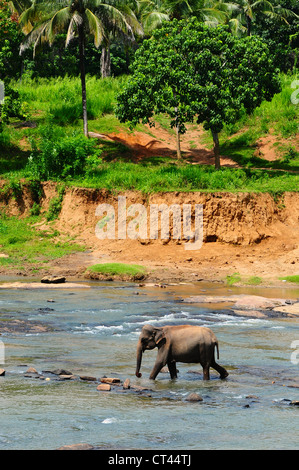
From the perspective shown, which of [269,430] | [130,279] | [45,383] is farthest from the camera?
[130,279]

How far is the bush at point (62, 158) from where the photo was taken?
3544 centimetres

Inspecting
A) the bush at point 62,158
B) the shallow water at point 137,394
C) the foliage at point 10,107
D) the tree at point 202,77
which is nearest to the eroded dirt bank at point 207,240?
the bush at point 62,158

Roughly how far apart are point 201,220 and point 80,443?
23796mm

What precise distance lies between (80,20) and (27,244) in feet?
40.7

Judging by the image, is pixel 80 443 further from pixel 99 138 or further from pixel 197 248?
pixel 99 138

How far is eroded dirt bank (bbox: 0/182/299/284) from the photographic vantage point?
27734 millimetres

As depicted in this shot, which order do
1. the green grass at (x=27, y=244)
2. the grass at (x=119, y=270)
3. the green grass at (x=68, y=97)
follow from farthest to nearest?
the green grass at (x=68, y=97) → the green grass at (x=27, y=244) → the grass at (x=119, y=270)

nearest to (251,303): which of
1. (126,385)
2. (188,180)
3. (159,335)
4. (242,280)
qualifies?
(242,280)

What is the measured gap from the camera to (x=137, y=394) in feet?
33.8

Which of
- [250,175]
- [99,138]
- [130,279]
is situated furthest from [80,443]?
[99,138]

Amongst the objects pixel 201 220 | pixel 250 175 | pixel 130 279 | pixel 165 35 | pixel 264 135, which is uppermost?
pixel 165 35

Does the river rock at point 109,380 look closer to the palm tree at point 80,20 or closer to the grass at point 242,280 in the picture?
the grass at point 242,280

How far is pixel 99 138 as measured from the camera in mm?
42406

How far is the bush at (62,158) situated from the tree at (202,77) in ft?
10.7
